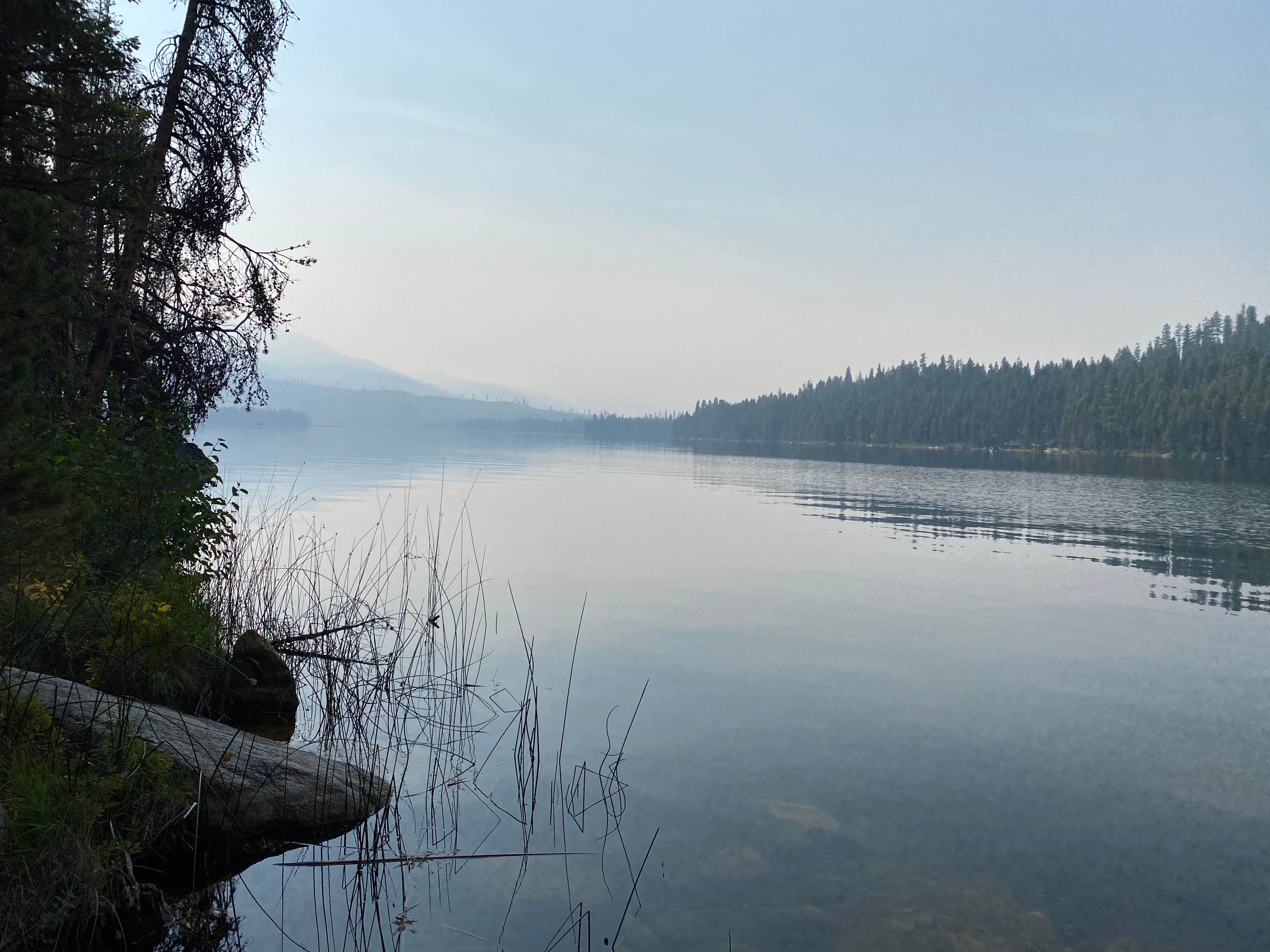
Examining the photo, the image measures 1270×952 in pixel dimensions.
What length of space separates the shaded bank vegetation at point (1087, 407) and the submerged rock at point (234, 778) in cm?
13194

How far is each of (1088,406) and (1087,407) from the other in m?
0.34

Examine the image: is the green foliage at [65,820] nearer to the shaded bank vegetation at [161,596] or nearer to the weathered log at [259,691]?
the shaded bank vegetation at [161,596]

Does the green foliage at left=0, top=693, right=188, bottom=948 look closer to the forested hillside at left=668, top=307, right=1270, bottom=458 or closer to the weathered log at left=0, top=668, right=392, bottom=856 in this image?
the weathered log at left=0, top=668, right=392, bottom=856

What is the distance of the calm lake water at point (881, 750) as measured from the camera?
5.14 metres

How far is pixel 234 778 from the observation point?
18.2ft

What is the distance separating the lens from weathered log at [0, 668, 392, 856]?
512cm

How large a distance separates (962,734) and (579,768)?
4.12 meters

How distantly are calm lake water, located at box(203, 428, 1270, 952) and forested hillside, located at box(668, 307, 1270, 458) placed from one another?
110630 millimetres

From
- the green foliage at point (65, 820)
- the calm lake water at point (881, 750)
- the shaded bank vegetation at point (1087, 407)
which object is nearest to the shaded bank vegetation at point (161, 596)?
the green foliage at point (65, 820)

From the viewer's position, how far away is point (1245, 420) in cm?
10988

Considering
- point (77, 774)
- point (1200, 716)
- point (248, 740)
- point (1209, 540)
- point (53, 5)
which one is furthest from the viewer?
point (1209, 540)

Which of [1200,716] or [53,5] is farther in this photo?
[1200,716]

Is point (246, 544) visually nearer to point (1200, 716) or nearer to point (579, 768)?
point (579, 768)

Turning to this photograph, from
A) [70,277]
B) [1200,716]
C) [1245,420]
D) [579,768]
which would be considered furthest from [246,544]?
[1245,420]
